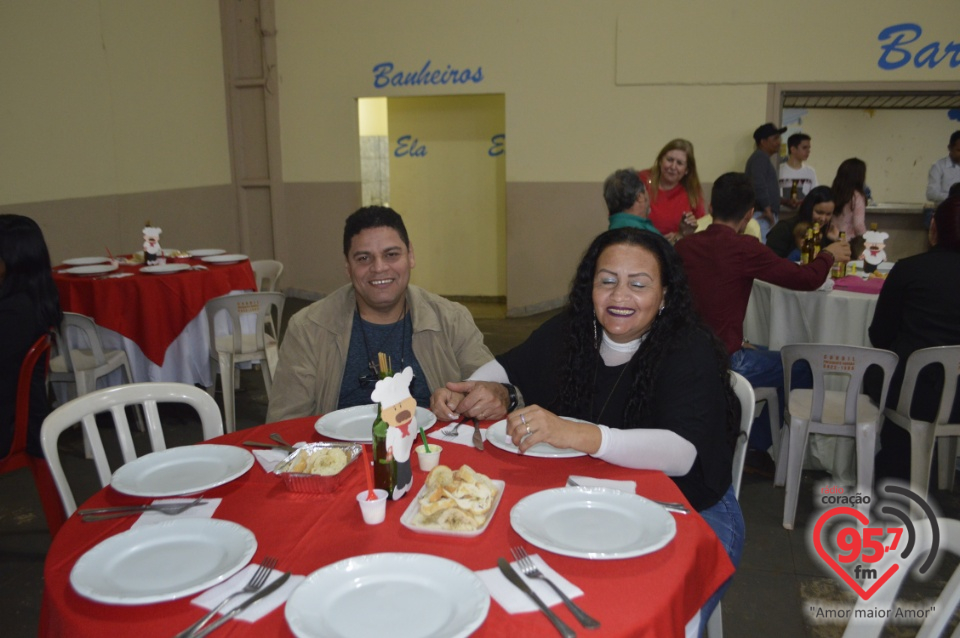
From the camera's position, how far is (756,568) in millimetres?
2668

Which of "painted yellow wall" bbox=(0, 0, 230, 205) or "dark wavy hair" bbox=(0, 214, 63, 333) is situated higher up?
"painted yellow wall" bbox=(0, 0, 230, 205)

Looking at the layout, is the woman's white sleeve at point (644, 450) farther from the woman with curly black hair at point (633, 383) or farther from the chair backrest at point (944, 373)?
the chair backrest at point (944, 373)

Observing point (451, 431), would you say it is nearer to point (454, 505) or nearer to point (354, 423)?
point (354, 423)

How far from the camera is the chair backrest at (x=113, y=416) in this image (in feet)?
5.94

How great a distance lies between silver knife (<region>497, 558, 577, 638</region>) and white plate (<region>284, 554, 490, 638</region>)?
0.07m

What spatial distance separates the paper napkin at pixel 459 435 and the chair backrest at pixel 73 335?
2601 millimetres

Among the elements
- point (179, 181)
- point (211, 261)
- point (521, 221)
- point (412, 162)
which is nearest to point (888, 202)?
point (521, 221)

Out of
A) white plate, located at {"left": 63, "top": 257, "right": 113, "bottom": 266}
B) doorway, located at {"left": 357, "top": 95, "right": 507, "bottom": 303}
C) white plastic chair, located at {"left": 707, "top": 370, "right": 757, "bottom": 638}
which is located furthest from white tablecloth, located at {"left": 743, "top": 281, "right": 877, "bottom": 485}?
doorway, located at {"left": 357, "top": 95, "right": 507, "bottom": 303}

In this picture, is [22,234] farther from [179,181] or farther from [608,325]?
[179,181]

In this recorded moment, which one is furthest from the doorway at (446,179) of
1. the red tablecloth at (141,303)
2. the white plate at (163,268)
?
the red tablecloth at (141,303)

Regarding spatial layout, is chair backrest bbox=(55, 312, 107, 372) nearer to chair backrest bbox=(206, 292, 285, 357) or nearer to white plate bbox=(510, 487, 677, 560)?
chair backrest bbox=(206, 292, 285, 357)

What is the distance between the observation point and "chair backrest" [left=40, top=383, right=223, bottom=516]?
1812 millimetres

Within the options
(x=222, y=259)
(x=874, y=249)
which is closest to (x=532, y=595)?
(x=874, y=249)

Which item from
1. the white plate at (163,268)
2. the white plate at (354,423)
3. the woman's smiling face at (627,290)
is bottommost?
the white plate at (354,423)
